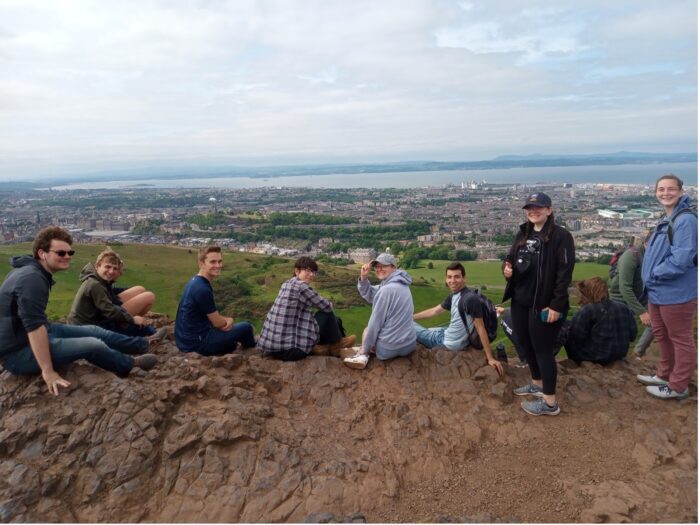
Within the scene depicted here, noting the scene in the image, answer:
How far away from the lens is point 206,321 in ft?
18.9

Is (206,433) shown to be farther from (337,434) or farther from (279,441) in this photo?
(337,434)

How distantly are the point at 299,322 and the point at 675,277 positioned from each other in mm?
4385

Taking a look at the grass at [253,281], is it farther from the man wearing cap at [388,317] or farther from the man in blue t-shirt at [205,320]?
the man in blue t-shirt at [205,320]

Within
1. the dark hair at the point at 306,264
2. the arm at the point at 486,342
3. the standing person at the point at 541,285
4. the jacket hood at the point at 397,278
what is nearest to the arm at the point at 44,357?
the dark hair at the point at 306,264

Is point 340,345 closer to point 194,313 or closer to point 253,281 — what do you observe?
point 194,313

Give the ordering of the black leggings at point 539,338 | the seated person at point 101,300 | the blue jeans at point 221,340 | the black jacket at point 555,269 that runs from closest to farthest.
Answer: the black jacket at point 555,269
the black leggings at point 539,338
the seated person at point 101,300
the blue jeans at point 221,340

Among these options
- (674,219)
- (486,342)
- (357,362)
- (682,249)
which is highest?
(674,219)

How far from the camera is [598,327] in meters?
5.95

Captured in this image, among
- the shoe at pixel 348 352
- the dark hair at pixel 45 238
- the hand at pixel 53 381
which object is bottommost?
the shoe at pixel 348 352

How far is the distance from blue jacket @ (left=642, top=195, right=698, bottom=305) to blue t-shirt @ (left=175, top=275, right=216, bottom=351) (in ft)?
17.0

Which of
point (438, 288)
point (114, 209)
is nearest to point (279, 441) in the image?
point (438, 288)

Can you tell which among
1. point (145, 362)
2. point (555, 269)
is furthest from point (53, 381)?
point (555, 269)

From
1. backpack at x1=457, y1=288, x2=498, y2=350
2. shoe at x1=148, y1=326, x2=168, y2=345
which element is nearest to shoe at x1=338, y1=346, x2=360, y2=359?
backpack at x1=457, y1=288, x2=498, y2=350

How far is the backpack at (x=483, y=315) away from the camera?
562cm
